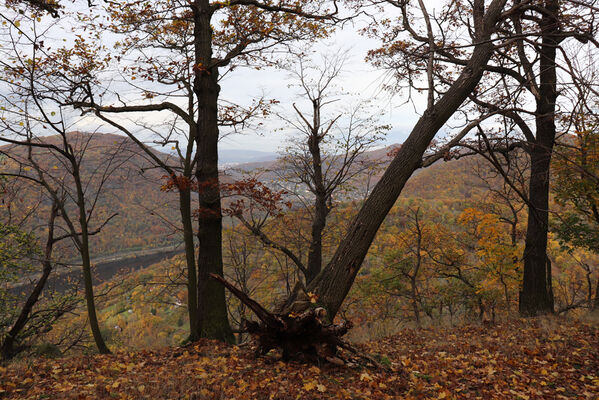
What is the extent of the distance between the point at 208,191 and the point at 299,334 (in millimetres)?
2998

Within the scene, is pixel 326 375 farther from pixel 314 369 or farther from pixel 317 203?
pixel 317 203

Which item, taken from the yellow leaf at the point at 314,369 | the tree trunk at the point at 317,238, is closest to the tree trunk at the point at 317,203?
the tree trunk at the point at 317,238

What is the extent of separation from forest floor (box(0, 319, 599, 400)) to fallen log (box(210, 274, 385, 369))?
0.60 feet

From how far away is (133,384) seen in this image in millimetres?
3682

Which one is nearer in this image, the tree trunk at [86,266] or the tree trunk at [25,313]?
the tree trunk at [86,266]

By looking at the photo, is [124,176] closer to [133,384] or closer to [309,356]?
[133,384]

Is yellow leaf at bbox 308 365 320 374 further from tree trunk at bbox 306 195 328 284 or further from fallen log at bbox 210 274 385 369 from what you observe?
tree trunk at bbox 306 195 328 284

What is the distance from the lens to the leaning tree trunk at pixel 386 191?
A: 448cm

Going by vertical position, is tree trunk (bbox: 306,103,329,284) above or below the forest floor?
above

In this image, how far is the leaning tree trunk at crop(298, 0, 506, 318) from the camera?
14.7ft

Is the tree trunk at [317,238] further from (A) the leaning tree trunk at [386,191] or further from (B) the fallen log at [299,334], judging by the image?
(B) the fallen log at [299,334]

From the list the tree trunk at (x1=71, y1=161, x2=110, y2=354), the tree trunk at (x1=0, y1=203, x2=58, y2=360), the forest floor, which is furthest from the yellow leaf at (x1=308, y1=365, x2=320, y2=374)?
the tree trunk at (x1=0, y1=203, x2=58, y2=360)

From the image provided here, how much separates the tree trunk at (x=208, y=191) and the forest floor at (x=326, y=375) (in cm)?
51

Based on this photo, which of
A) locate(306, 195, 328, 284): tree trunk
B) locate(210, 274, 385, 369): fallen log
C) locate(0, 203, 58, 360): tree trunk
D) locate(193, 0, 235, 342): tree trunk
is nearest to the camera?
locate(210, 274, 385, 369): fallen log
